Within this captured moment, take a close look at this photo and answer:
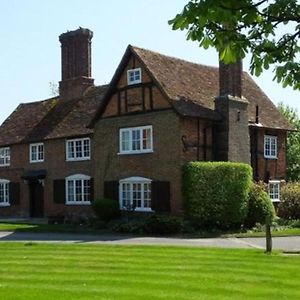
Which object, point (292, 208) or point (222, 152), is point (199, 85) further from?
point (292, 208)

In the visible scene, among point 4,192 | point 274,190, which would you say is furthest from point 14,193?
point 274,190

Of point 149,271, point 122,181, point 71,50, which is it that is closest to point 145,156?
point 122,181

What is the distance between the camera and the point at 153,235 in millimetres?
25203

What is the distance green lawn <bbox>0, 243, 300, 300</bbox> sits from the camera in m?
9.90

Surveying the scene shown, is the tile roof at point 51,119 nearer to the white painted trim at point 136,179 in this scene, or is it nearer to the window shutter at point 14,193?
the window shutter at point 14,193

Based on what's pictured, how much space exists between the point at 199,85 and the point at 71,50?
1107cm

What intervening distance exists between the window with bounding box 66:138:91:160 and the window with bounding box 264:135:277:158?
33.8 ft

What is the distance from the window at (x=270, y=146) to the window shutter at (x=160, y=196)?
7.39m

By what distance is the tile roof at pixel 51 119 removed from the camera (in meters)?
35.4

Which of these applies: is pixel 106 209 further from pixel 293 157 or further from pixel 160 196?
pixel 293 157

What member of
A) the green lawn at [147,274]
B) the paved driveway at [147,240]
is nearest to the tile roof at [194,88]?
the paved driveway at [147,240]

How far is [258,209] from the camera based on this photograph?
28031 mm

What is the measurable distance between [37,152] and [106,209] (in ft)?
32.5

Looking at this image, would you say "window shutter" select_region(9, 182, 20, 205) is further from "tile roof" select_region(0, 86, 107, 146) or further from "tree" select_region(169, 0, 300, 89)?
"tree" select_region(169, 0, 300, 89)
